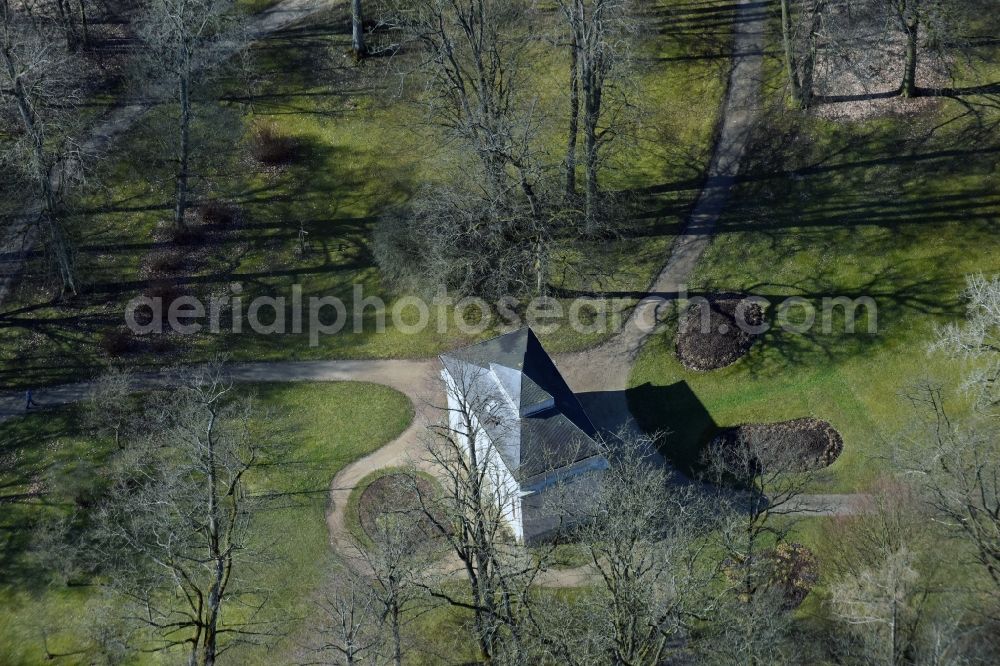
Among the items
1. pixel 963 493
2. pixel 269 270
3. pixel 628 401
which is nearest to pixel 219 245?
pixel 269 270

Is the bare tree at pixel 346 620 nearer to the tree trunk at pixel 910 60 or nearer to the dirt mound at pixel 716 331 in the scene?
the dirt mound at pixel 716 331

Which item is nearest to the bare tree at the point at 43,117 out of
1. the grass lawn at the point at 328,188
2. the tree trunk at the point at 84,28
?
the tree trunk at the point at 84,28

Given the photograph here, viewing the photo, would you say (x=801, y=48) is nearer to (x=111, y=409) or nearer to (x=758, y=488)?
(x=758, y=488)

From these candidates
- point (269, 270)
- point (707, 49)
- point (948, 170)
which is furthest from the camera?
point (707, 49)

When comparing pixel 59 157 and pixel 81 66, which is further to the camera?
pixel 81 66

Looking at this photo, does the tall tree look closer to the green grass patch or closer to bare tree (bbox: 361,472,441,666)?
the green grass patch

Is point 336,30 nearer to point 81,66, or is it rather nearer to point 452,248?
point 81,66

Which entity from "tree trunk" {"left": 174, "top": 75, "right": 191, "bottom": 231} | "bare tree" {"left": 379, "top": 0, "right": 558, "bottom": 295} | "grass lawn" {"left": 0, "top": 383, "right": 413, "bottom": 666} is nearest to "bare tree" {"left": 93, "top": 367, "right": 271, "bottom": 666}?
"grass lawn" {"left": 0, "top": 383, "right": 413, "bottom": 666}

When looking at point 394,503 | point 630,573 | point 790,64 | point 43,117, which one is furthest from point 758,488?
point 43,117
